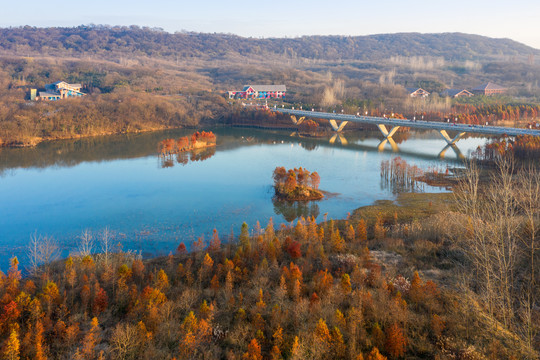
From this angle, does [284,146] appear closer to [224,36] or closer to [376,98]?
[376,98]

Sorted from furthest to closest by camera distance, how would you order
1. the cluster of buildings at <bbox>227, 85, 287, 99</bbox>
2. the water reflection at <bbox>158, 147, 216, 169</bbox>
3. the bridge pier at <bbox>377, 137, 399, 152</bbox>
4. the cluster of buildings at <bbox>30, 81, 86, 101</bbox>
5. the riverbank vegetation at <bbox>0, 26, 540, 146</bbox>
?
the cluster of buildings at <bbox>227, 85, 287, 99</bbox> → the cluster of buildings at <bbox>30, 81, 86, 101</bbox> → the riverbank vegetation at <bbox>0, 26, 540, 146</bbox> → the bridge pier at <bbox>377, 137, 399, 152</bbox> → the water reflection at <bbox>158, 147, 216, 169</bbox>

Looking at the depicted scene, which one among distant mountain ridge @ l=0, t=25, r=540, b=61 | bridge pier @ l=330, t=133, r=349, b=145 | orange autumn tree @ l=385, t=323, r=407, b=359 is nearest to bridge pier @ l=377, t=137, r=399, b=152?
bridge pier @ l=330, t=133, r=349, b=145

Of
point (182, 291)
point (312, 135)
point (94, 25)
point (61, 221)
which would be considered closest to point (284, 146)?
point (312, 135)

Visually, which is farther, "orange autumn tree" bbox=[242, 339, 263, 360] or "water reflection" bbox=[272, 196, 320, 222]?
"water reflection" bbox=[272, 196, 320, 222]

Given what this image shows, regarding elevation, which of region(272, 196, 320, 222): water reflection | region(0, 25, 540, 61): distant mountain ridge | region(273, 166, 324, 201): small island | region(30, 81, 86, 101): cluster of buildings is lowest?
region(272, 196, 320, 222): water reflection

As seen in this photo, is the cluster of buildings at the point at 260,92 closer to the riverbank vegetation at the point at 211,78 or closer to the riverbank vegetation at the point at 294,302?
Result: the riverbank vegetation at the point at 211,78

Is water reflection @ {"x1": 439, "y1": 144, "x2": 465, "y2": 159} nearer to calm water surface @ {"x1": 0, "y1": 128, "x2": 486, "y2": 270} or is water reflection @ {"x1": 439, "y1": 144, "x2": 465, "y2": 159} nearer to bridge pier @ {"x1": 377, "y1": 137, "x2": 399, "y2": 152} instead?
calm water surface @ {"x1": 0, "y1": 128, "x2": 486, "y2": 270}
